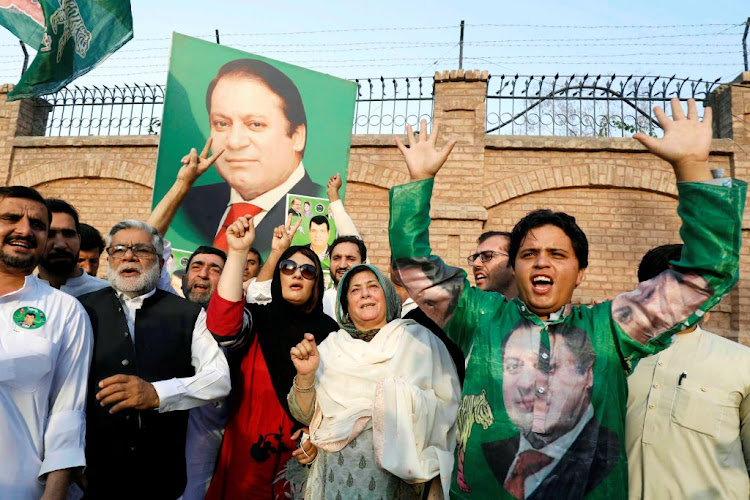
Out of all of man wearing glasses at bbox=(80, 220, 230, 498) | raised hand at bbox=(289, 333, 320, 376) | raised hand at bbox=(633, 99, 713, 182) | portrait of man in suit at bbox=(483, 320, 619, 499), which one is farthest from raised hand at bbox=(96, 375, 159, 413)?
raised hand at bbox=(633, 99, 713, 182)

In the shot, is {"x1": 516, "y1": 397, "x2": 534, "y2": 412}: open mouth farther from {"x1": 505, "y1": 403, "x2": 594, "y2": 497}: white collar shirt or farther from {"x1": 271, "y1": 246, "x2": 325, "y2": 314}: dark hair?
{"x1": 271, "y1": 246, "x2": 325, "y2": 314}: dark hair

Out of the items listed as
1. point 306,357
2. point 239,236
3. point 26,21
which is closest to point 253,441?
point 306,357

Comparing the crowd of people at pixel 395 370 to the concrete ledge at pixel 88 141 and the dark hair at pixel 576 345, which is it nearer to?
the dark hair at pixel 576 345

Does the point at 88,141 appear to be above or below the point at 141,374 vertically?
above

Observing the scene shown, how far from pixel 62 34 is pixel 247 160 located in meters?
1.69

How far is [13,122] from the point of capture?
9.57 metres

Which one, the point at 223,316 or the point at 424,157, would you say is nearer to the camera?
the point at 424,157

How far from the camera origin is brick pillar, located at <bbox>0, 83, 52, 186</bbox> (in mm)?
9461

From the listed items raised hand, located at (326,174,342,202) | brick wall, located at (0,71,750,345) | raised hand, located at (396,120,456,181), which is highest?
brick wall, located at (0,71,750,345)

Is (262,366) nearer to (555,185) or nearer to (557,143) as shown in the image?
(555,185)

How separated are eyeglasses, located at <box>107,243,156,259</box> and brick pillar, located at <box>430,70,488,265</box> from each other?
5.38 meters

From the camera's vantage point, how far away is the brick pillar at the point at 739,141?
7570mm

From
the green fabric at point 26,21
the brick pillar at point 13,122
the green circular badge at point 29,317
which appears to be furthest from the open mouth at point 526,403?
the brick pillar at point 13,122

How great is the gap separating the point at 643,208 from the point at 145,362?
733 cm
